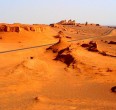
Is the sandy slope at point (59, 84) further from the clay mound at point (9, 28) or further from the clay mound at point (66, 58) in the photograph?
the clay mound at point (9, 28)

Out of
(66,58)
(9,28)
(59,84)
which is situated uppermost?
(9,28)

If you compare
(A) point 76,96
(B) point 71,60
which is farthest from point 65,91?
(B) point 71,60

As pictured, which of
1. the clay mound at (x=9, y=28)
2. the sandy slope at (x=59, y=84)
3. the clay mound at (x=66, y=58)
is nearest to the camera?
the sandy slope at (x=59, y=84)

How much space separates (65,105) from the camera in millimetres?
13531

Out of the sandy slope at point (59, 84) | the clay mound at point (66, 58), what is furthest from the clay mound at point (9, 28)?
the clay mound at point (66, 58)

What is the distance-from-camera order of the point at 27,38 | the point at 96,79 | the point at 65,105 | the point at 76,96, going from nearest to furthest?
1. the point at 65,105
2. the point at 76,96
3. the point at 96,79
4. the point at 27,38

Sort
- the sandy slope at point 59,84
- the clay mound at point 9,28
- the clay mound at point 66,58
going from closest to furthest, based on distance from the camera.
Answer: the sandy slope at point 59,84
the clay mound at point 66,58
the clay mound at point 9,28

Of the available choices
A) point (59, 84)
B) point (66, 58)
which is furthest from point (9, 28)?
point (59, 84)

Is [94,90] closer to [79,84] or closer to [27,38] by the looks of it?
[79,84]

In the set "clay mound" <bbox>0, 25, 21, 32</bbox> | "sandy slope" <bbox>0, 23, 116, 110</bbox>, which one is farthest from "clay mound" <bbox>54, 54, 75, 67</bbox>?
"clay mound" <bbox>0, 25, 21, 32</bbox>

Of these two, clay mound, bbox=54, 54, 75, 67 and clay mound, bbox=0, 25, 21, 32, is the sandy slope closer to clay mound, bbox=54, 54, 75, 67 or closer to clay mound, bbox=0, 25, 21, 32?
clay mound, bbox=54, 54, 75, 67

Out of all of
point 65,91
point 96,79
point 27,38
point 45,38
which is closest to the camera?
point 65,91

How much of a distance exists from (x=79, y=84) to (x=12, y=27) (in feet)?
88.8

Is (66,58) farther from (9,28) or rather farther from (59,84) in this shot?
(9,28)
